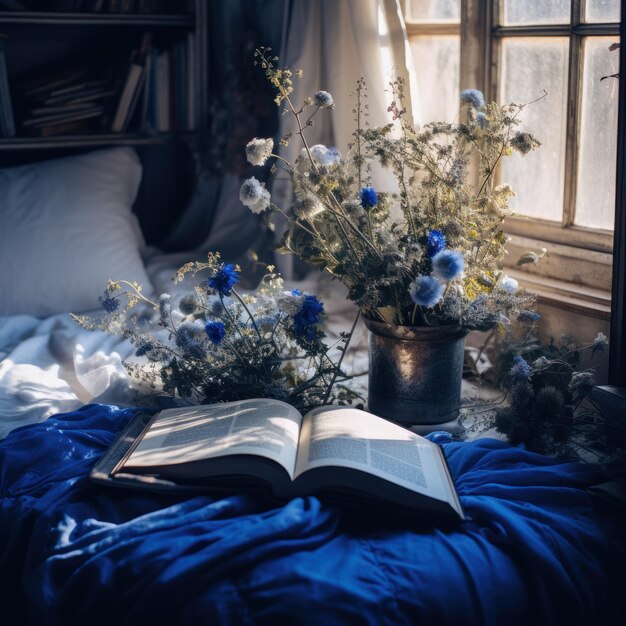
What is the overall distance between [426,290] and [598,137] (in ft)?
2.31

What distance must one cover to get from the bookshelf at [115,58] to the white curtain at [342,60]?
388 millimetres

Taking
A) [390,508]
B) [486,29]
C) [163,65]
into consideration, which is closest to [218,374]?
[390,508]

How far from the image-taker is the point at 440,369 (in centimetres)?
154

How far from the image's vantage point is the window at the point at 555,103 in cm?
181

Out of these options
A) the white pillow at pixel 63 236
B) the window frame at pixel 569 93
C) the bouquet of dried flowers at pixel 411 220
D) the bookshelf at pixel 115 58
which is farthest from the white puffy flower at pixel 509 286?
the bookshelf at pixel 115 58

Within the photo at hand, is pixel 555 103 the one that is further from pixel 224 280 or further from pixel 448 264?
pixel 224 280

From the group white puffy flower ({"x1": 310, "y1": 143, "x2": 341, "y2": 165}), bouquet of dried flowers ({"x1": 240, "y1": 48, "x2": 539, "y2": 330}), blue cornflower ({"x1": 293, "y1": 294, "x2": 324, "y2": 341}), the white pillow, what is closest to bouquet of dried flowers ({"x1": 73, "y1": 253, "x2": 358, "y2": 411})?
blue cornflower ({"x1": 293, "y1": 294, "x2": 324, "y2": 341})

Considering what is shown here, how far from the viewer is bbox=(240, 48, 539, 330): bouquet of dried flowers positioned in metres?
1.48

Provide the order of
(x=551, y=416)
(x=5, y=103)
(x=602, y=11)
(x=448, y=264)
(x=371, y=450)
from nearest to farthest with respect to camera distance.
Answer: (x=371, y=450), (x=448, y=264), (x=551, y=416), (x=602, y=11), (x=5, y=103)

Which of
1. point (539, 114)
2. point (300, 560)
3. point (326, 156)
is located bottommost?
point (300, 560)

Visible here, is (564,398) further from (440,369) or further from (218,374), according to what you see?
(218,374)

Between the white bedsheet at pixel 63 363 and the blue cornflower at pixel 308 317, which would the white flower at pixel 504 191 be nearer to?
the blue cornflower at pixel 308 317

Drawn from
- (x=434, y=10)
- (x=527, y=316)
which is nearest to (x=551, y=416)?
(x=527, y=316)

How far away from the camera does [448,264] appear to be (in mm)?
1352
